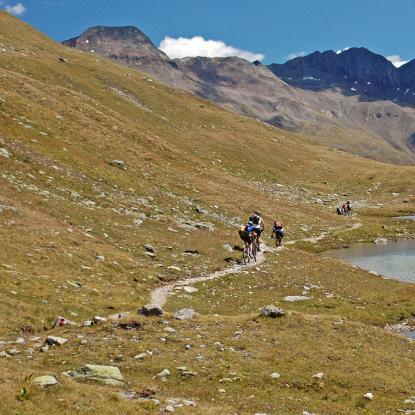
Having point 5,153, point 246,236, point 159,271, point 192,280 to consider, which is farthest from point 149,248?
point 5,153

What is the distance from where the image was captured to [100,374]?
64.5ft

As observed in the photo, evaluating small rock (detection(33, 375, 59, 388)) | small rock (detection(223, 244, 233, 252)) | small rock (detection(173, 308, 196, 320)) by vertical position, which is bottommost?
small rock (detection(173, 308, 196, 320))

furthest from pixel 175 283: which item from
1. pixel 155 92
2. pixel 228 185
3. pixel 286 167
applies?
pixel 155 92

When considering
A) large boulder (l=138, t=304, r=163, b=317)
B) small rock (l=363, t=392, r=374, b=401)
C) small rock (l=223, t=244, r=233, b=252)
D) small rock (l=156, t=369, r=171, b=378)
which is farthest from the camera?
small rock (l=223, t=244, r=233, b=252)

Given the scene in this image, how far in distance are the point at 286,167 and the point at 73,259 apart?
311 ft

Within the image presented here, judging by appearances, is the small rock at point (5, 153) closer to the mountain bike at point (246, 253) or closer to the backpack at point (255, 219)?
the backpack at point (255, 219)

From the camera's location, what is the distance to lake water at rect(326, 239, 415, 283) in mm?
56500

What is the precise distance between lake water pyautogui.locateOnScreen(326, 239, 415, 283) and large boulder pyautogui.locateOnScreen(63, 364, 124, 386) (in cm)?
3980

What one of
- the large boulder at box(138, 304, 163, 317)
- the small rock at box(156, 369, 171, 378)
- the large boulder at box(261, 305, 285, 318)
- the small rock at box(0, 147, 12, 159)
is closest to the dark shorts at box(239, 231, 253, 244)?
the large boulder at box(261, 305, 285, 318)

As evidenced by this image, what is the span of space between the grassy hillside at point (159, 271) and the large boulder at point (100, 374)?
0.56m

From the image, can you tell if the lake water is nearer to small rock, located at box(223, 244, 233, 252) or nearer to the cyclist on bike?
small rock, located at box(223, 244, 233, 252)

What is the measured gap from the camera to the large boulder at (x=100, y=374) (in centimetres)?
1931

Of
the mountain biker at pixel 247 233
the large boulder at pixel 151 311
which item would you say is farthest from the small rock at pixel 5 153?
the large boulder at pixel 151 311

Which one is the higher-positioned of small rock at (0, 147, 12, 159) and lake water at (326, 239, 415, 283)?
small rock at (0, 147, 12, 159)
